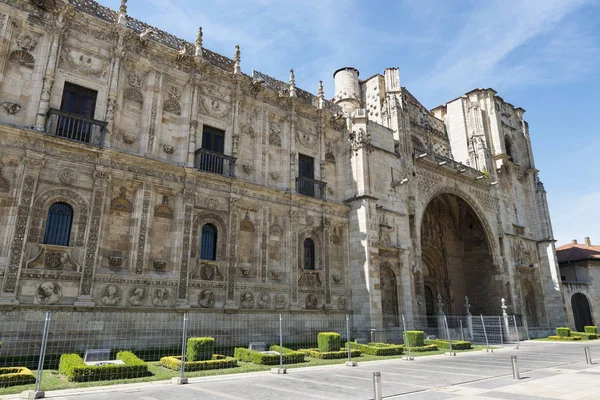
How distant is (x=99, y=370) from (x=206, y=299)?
6585mm

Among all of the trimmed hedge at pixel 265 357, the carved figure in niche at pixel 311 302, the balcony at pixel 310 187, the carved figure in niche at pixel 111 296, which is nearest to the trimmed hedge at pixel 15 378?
the carved figure in niche at pixel 111 296

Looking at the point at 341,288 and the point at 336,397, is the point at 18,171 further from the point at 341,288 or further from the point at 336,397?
the point at 341,288

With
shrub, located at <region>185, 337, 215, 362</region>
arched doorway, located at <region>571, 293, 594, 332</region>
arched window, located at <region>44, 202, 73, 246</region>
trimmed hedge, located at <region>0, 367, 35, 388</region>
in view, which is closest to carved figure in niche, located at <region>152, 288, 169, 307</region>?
shrub, located at <region>185, 337, 215, 362</region>

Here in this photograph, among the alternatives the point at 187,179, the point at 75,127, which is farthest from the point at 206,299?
the point at 75,127

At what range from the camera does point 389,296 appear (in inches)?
859

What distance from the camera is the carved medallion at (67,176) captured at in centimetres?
1379

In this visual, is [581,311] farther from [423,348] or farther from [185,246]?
[185,246]

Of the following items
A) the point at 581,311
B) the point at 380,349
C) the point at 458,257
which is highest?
the point at 458,257

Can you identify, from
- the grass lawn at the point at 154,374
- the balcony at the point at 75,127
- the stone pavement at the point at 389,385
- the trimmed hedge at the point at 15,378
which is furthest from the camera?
the balcony at the point at 75,127

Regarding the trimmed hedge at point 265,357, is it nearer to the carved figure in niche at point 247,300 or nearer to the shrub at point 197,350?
the shrub at point 197,350

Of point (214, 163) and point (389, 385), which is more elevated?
point (214, 163)

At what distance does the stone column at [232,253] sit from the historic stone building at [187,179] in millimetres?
60

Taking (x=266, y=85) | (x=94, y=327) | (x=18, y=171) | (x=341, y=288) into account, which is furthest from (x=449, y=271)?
(x=18, y=171)

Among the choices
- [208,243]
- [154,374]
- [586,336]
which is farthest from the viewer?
[586,336]
